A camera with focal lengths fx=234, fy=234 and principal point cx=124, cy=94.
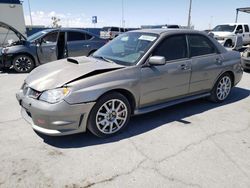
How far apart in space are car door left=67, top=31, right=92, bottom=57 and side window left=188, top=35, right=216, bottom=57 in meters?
5.36

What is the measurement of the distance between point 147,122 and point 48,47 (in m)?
5.86

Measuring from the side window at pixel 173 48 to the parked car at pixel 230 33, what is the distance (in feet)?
40.2

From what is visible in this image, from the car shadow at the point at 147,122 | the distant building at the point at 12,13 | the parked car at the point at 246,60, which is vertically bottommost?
the car shadow at the point at 147,122

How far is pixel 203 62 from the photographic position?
15.0 ft

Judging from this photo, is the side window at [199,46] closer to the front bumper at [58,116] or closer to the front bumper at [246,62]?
the front bumper at [58,116]

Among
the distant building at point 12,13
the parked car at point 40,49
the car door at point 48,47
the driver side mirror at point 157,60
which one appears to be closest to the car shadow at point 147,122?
the driver side mirror at point 157,60

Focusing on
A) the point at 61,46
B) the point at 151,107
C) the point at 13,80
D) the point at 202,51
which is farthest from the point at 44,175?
the point at 61,46

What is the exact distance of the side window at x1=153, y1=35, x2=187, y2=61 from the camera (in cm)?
397

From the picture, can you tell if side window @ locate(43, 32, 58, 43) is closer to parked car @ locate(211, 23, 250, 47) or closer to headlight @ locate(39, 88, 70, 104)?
headlight @ locate(39, 88, 70, 104)

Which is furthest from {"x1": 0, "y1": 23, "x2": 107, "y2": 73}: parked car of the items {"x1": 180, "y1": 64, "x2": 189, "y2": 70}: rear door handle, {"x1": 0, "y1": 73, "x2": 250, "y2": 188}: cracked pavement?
{"x1": 180, "y1": 64, "x2": 189, "y2": 70}: rear door handle

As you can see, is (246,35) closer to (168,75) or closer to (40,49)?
(40,49)

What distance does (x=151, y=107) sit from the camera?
3988 millimetres

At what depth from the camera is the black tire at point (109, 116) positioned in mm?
3344

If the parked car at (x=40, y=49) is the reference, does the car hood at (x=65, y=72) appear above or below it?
above
